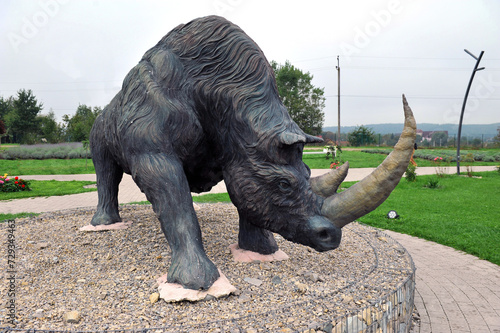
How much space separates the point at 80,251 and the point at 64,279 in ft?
2.35

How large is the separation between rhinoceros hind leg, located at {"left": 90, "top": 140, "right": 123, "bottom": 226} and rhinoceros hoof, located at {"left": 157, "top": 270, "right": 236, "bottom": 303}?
7.19ft

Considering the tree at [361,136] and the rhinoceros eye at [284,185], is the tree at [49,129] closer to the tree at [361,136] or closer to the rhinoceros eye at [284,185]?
the tree at [361,136]


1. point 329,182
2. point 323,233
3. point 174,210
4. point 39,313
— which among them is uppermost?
point 329,182

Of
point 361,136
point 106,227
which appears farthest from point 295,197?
point 361,136

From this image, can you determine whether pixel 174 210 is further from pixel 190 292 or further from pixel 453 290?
pixel 453 290

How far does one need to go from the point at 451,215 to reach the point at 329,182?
6.54 meters

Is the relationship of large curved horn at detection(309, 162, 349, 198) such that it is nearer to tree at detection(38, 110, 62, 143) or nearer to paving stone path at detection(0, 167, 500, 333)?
paving stone path at detection(0, 167, 500, 333)

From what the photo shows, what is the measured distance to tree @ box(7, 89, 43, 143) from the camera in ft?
117

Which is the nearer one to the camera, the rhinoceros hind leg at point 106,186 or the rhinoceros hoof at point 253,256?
the rhinoceros hoof at point 253,256

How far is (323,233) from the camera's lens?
2666 millimetres

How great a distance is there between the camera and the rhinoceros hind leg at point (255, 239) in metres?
3.81

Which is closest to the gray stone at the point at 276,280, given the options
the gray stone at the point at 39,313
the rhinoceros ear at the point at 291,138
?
the rhinoceros ear at the point at 291,138

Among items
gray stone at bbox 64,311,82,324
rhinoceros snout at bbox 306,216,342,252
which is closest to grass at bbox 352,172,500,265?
rhinoceros snout at bbox 306,216,342,252

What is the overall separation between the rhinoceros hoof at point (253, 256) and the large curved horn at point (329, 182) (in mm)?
1285
